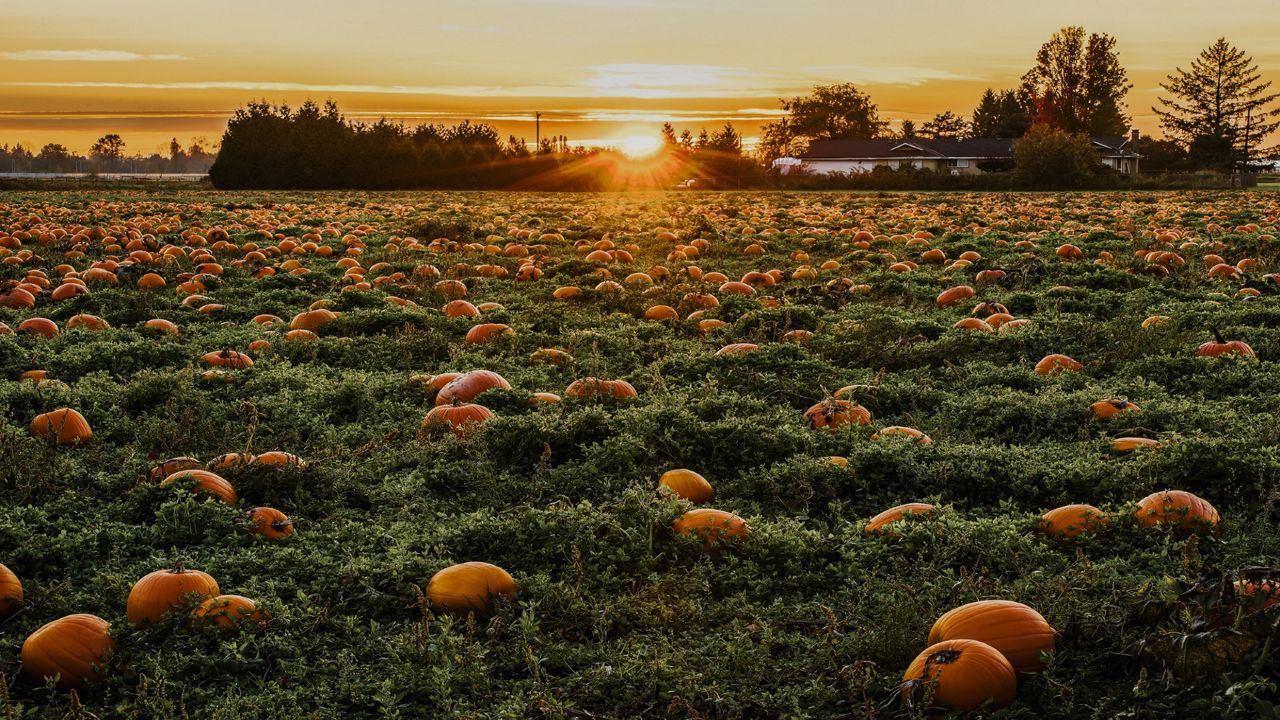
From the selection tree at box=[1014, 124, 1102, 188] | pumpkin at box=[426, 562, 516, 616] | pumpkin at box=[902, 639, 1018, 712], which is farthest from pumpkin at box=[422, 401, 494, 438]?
tree at box=[1014, 124, 1102, 188]

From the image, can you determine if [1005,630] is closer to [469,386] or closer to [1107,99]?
[469,386]

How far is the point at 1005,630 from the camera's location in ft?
10.7

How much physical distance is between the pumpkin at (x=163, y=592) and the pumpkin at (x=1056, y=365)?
525 centimetres

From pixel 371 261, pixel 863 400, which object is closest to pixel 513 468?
pixel 863 400

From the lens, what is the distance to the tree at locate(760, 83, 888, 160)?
110 m

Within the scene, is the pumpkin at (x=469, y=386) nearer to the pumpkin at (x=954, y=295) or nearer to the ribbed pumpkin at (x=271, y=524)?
the ribbed pumpkin at (x=271, y=524)

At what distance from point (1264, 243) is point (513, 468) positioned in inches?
462

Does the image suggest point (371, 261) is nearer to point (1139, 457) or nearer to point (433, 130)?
point (1139, 457)

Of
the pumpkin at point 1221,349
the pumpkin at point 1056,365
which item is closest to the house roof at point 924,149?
the pumpkin at point 1221,349

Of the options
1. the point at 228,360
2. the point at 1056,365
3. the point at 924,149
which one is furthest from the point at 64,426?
the point at 924,149

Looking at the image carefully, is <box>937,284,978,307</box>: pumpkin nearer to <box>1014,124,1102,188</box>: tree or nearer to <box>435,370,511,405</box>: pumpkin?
<box>435,370,511,405</box>: pumpkin

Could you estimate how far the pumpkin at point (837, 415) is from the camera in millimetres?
5812

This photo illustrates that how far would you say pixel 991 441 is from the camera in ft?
17.9

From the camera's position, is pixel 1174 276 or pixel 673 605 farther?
pixel 1174 276
